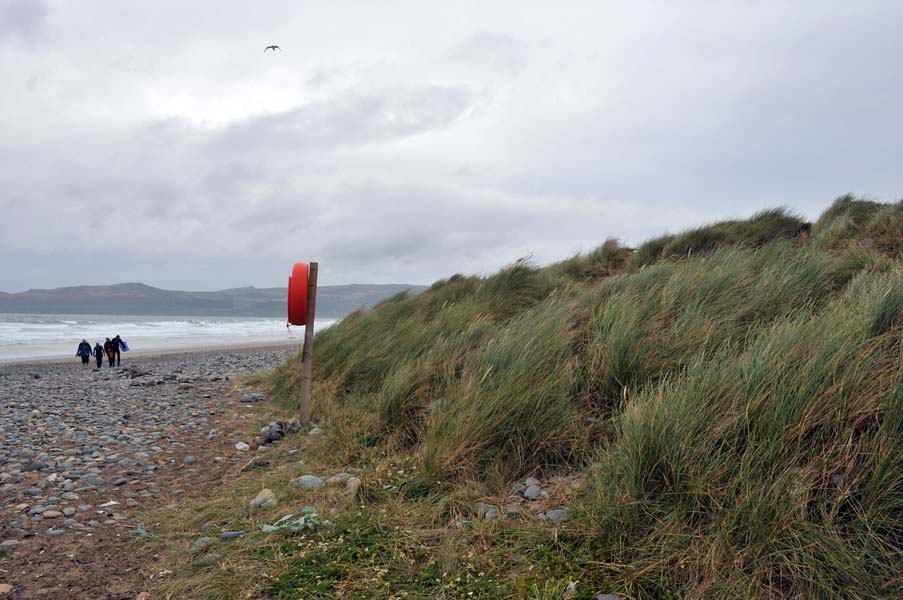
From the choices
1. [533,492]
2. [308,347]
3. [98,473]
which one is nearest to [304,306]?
[308,347]

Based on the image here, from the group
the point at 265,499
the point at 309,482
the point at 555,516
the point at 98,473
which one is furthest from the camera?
the point at 98,473

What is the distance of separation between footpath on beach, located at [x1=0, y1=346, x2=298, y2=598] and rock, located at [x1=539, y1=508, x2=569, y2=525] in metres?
2.13

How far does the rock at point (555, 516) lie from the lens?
9.36 feet

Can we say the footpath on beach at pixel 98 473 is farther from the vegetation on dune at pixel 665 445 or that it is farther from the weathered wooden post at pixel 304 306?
the vegetation on dune at pixel 665 445

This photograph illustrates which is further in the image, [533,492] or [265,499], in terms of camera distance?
[265,499]

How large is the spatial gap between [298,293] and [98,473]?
2.49m

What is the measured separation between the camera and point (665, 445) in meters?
2.66

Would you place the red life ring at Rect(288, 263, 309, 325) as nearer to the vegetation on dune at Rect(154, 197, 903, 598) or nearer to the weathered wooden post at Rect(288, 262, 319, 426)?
the weathered wooden post at Rect(288, 262, 319, 426)

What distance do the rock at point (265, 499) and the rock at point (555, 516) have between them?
72.8 inches

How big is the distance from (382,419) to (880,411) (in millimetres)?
3382

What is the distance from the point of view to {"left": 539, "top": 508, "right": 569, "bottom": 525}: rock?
2.85 metres

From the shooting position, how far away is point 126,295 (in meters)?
143

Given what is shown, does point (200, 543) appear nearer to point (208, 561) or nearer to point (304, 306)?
→ point (208, 561)

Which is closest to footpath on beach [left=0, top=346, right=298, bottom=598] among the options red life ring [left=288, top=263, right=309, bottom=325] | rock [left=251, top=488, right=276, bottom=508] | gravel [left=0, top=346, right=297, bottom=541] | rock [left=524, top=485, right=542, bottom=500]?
gravel [left=0, top=346, right=297, bottom=541]
